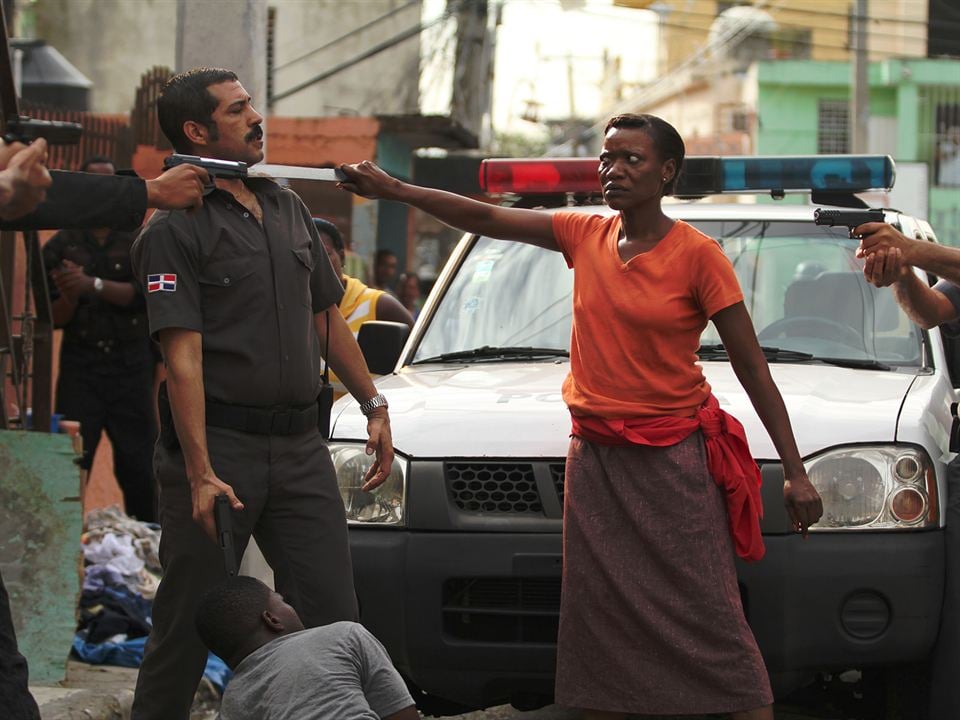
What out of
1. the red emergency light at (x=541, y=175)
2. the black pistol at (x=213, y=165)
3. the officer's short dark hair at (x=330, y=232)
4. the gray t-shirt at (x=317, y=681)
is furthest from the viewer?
the officer's short dark hair at (x=330, y=232)

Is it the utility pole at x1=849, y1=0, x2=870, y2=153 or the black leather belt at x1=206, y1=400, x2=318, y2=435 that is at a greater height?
the utility pole at x1=849, y1=0, x2=870, y2=153

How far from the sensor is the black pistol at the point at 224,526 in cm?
372

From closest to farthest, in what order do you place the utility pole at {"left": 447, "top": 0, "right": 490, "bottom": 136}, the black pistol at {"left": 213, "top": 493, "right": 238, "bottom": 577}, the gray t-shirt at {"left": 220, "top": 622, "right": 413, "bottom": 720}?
the gray t-shirt at {"left": 220, "top": 622, "right": 413, "bottom": 720}, the black pistol at {"left": 213, "top": 493, "right": 238, "bottom": 577}, the utility pole at {"left": 447, "top": 0, "right": 490, "bottom": 136}

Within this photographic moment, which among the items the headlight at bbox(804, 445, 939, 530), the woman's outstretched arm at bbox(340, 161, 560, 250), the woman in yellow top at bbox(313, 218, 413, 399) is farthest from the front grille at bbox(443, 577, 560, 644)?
the woman in yellow top at bbox(313, 218, 413, 399)

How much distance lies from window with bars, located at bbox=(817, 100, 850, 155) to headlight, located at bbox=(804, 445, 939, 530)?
36.8m

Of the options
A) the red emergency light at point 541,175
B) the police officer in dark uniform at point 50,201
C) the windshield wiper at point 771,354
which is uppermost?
the red emergency light at point 541,175

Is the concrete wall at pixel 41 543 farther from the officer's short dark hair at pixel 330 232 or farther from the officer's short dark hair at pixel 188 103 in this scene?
the officer's short dark hair at pixel 188 103

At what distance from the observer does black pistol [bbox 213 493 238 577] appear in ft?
12.2

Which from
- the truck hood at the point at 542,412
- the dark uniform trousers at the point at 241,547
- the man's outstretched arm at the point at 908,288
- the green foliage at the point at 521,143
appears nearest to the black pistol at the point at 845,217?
the man's outstretched arm at the point at 908,288

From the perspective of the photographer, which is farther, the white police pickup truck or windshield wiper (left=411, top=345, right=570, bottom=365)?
windshield wiper (left=411, top=345, right=570, bottom=365)

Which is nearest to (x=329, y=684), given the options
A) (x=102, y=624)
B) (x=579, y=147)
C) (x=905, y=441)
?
(x=905, y=441)

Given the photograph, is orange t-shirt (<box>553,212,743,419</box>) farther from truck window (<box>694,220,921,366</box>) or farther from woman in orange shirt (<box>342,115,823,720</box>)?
truck window (<box>694,220,921,366</box>)

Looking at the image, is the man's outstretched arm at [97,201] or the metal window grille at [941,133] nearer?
the man's outstretched arm at [97,201]

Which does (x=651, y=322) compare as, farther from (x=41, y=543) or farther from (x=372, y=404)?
(x=41, y=543)
